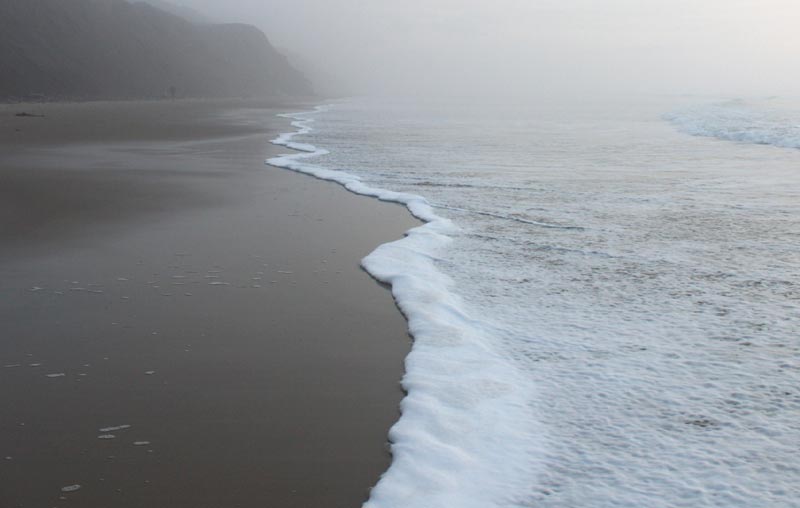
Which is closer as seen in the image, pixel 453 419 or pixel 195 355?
pixel 453 419

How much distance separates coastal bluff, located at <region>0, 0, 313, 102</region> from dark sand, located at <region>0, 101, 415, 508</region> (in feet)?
222

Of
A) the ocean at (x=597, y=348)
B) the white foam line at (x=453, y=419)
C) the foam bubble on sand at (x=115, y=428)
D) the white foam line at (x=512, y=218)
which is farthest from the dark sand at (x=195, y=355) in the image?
the white foam line at (x=512, y=218)

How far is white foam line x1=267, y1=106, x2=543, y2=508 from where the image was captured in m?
3.34

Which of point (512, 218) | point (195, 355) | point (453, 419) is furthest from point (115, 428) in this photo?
point (512, 218)

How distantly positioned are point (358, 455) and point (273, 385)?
0.95 m

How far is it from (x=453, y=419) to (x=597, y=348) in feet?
4.77

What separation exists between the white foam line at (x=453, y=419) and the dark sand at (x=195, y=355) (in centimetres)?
14

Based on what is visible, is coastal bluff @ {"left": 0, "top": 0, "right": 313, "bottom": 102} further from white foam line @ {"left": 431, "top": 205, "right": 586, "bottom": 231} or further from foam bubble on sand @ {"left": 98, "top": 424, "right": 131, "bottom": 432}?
foam bubble on sand @ {"left": 98, "top": 424, "right": 131, "bottom": 432}

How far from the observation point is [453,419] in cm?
405

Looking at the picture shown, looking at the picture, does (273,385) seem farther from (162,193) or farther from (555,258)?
(162,193)

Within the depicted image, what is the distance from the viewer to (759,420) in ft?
12.8

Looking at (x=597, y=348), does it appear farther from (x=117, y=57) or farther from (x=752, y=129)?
(x=117, y=57)

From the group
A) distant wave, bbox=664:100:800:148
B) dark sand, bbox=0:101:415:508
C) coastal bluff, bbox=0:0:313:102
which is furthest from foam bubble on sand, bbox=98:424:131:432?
coastal bluff, bbox=0:0:313:102

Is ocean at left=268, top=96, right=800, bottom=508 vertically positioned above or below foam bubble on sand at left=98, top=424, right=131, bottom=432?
above
